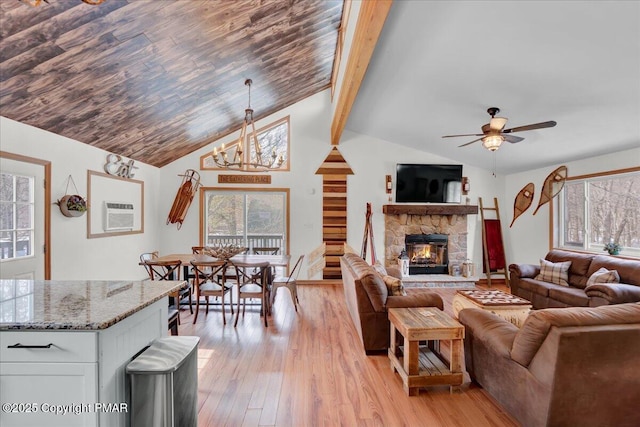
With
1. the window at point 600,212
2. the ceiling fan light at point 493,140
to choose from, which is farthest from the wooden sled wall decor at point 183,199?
the window at point 600,212

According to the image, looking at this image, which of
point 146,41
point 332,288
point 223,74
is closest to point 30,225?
point 146,41

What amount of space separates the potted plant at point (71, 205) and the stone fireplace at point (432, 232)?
5080 millimetres

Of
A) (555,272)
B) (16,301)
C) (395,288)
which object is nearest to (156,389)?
(16,301)

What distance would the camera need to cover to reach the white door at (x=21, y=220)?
3.23 metres

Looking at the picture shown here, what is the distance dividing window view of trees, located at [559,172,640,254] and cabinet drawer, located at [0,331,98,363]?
6282 mm

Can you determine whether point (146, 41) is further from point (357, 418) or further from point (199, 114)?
point (357, 418)

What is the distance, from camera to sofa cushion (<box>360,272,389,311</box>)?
10.4 ft

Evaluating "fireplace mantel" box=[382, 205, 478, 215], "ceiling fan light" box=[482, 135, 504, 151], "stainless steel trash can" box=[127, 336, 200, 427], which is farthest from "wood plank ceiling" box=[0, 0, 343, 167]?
"fireplace mantel" box=[382, 205, 478, 215]

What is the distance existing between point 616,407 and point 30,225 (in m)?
5.39

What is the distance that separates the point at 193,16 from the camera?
297 centimetres

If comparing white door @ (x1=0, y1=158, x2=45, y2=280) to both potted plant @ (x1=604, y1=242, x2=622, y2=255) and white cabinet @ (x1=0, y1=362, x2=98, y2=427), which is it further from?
potted plant @ (x1=604, y1=242, x2=622, y2=255)

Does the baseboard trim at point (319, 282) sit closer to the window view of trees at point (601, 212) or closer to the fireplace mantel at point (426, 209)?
the fireplace mantel at point (426, 209)

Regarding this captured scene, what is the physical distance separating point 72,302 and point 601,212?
668 centimetres

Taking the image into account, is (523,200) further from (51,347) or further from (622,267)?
(51,347)
